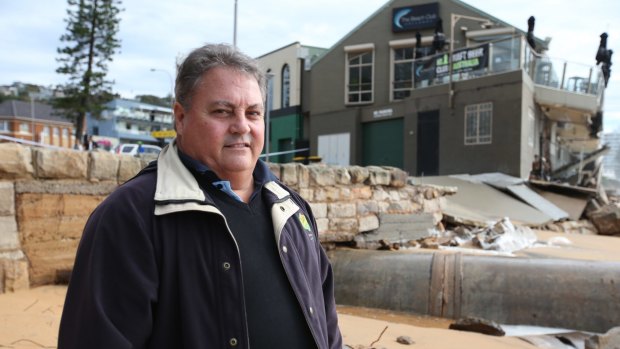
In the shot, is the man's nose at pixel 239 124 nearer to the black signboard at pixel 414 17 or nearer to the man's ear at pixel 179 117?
the man's ear at pixel 179 117

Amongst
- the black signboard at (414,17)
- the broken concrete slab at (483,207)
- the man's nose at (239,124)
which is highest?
the black signboard at (414,17)

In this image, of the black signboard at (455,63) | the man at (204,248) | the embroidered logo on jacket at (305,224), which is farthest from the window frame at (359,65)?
the man at (204,248)

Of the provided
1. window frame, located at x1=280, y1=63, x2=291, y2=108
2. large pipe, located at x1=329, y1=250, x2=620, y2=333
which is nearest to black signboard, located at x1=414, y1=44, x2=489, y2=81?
window frame, located at x1=280, y1=63, x2=291, y2=108

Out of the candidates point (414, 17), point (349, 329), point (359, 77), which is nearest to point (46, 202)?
point (349, 329)

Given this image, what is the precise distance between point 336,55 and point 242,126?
28282 mm

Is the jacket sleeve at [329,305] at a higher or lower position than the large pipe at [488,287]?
higher

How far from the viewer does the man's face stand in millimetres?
1872

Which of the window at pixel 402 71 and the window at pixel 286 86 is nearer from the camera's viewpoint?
the window at pixel 402 71

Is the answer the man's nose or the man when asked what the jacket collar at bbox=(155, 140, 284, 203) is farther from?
the man's nose

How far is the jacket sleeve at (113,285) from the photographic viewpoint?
4.96ft


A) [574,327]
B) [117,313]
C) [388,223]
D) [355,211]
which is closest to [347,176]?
[355,211]

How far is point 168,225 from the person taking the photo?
5.43 ft

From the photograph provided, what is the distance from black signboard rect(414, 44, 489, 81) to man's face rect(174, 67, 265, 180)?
702 inches

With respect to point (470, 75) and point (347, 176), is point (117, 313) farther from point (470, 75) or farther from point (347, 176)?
point (470, 75)
